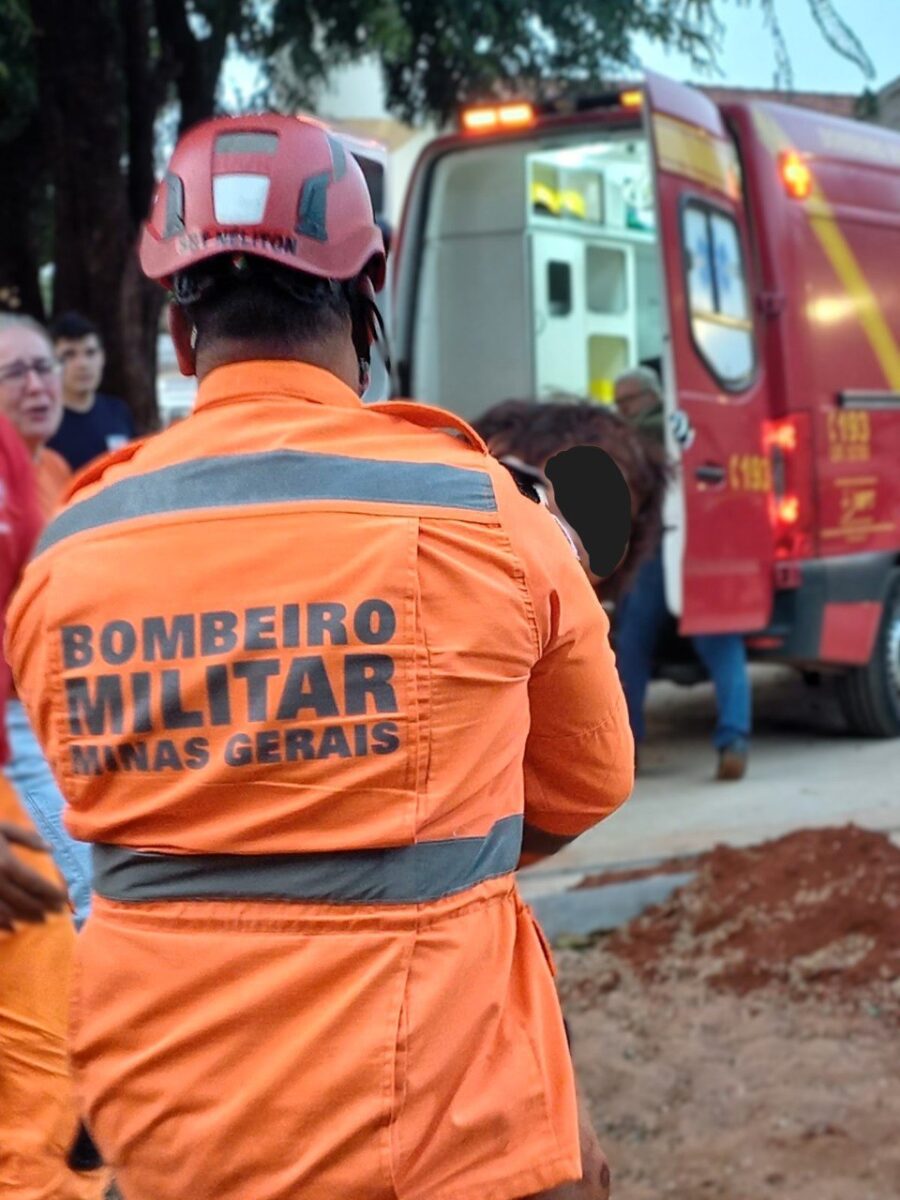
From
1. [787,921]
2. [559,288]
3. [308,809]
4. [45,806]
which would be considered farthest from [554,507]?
[559,288]

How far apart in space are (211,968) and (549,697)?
0.42 metres

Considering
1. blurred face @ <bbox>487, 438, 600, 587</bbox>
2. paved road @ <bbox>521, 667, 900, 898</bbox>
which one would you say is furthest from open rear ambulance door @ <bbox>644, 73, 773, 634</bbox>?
blurred face @ <bbox>487, 438, 600, 587</bbox>

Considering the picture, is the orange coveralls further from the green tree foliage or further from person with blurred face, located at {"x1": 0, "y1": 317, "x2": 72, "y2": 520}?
the green tree foliage

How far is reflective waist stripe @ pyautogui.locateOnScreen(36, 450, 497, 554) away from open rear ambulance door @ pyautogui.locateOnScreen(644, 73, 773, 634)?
5113 millimetres

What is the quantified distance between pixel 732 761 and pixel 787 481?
49.5 inches

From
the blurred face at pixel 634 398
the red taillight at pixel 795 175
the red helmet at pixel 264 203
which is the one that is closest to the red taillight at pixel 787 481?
the blurred face at pixel 634 398

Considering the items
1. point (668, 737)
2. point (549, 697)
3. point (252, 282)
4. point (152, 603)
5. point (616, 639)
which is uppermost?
point (252, 282)

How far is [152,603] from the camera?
59.4 inches

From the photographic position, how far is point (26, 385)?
3.89 m

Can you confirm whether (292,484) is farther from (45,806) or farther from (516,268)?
(516,268)

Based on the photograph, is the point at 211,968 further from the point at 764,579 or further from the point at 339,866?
the point at 764,579

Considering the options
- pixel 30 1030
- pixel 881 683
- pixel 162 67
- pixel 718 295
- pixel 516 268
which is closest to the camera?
pixel 30 1030

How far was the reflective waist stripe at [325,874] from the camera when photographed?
1.46m

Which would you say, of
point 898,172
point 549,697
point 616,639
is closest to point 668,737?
point 616,639
